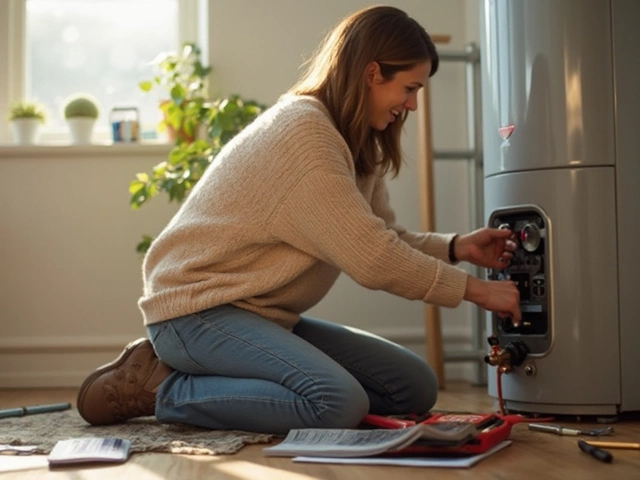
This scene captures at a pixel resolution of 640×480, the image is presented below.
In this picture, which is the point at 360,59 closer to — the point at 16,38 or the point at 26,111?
the point at 26,111

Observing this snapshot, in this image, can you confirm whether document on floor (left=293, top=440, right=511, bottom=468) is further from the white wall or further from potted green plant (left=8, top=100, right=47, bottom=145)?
potted green plant (left=8, top=100, right=47, bottom=145)

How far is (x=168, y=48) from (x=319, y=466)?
2.31 m

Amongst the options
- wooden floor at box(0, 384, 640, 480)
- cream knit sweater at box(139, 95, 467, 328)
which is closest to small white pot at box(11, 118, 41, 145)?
cream knit sweater at box(139, 95, 467, 328)

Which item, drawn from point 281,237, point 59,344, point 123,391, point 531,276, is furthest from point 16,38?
point 531,276

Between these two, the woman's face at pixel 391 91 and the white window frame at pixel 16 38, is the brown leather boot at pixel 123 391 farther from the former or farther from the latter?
the white window frame at pixel 16 38

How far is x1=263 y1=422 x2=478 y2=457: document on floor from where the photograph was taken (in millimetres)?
1543

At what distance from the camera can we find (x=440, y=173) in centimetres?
334

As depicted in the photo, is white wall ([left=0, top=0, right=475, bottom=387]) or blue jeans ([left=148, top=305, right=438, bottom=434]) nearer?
blue jeans ([left=148, top=305, right=438, bottom=434])

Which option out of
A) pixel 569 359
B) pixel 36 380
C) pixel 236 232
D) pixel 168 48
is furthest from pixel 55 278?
pixel 569 359

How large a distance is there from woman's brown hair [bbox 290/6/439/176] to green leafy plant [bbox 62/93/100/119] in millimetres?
1486

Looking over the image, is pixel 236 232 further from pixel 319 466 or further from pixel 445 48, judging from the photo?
pixel 445 48

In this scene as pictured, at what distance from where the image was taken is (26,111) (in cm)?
338

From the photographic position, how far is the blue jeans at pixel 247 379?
187 centimetres

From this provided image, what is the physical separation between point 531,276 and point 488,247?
0.11 meters
